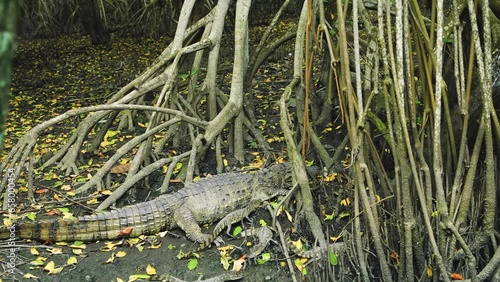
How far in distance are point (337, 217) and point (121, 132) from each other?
3575mm

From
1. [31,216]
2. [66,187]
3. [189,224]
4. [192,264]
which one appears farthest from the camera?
[66,187]

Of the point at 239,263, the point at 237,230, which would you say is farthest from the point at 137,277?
the point at 237,230

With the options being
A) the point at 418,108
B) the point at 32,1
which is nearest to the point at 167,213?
the point at 418,108

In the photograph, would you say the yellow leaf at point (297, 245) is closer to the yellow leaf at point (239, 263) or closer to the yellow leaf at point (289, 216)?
the yellow leaf at point (289, 216)

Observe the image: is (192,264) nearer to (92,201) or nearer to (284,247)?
(284,247)

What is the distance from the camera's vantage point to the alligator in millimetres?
4270

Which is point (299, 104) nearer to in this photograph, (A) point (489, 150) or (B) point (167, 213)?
(B) point (167, 213)

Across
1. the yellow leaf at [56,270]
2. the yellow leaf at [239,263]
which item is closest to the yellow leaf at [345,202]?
the yellow leaf at [239,263]

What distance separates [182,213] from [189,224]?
0.12 m

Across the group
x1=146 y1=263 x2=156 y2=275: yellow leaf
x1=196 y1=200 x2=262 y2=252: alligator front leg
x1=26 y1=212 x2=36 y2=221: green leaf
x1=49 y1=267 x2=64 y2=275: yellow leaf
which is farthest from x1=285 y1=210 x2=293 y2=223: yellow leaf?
x1=26 y1=212 x2=36 y2=221: green leaf

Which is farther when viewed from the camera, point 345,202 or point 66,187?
point 66,187

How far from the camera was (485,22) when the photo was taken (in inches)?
135

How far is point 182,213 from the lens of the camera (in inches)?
182

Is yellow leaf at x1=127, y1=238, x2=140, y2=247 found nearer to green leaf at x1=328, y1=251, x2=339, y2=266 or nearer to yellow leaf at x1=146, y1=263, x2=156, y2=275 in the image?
yellow leaf at x1=146, y1=263, x2=156, y2=275
